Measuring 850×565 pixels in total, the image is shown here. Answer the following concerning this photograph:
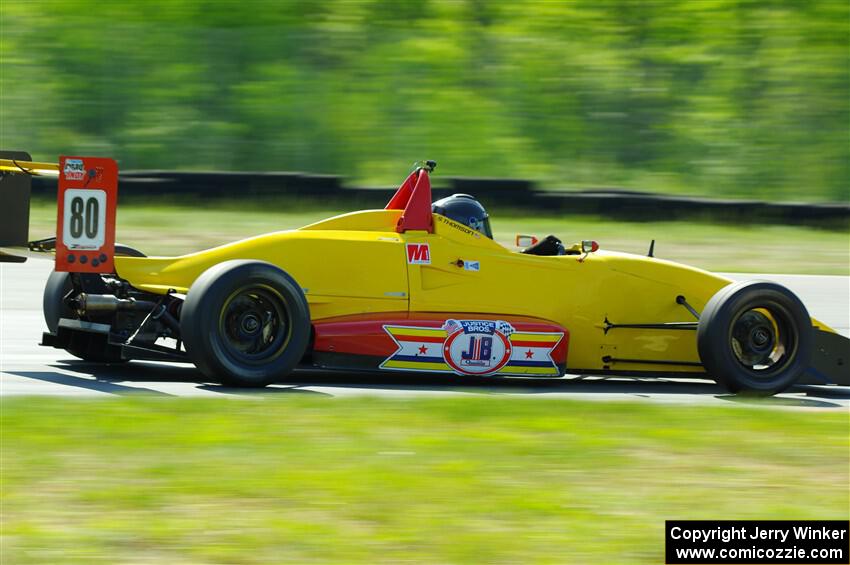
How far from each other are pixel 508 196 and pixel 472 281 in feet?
37.2

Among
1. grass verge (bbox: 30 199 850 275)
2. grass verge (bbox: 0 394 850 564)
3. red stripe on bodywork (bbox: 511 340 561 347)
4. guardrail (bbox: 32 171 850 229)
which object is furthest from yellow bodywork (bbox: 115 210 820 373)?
guardrail (bbox: 32 171 850 229)

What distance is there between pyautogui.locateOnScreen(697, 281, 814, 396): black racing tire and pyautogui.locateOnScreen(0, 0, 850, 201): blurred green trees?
1592 centimetres

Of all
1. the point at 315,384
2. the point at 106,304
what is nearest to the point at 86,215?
the point at 106,304

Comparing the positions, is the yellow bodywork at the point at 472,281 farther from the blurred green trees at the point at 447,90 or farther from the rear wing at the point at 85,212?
the blurred green trees at the point at 447,90

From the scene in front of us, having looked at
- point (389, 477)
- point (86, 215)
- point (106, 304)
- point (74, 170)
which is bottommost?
point (389, 477)

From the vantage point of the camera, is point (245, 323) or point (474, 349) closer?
point (245, 323)

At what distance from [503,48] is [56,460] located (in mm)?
23784

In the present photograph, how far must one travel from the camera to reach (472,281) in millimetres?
8648

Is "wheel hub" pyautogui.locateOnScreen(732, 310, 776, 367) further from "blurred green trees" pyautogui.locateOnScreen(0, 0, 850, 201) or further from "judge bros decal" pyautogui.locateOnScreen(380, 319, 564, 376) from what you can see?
"blurred green trees" pyautogui.locateOnScreen(0, 0, 850, 201)

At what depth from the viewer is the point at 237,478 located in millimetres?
5449

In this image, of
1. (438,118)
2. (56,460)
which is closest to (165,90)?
Answer: (438,118)

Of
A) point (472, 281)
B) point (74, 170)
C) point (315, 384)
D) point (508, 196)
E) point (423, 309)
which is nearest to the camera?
point (74, 170)

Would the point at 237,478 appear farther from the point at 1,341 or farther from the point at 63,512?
the point at 1,341

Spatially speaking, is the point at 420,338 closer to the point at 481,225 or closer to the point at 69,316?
the point at 481,225
